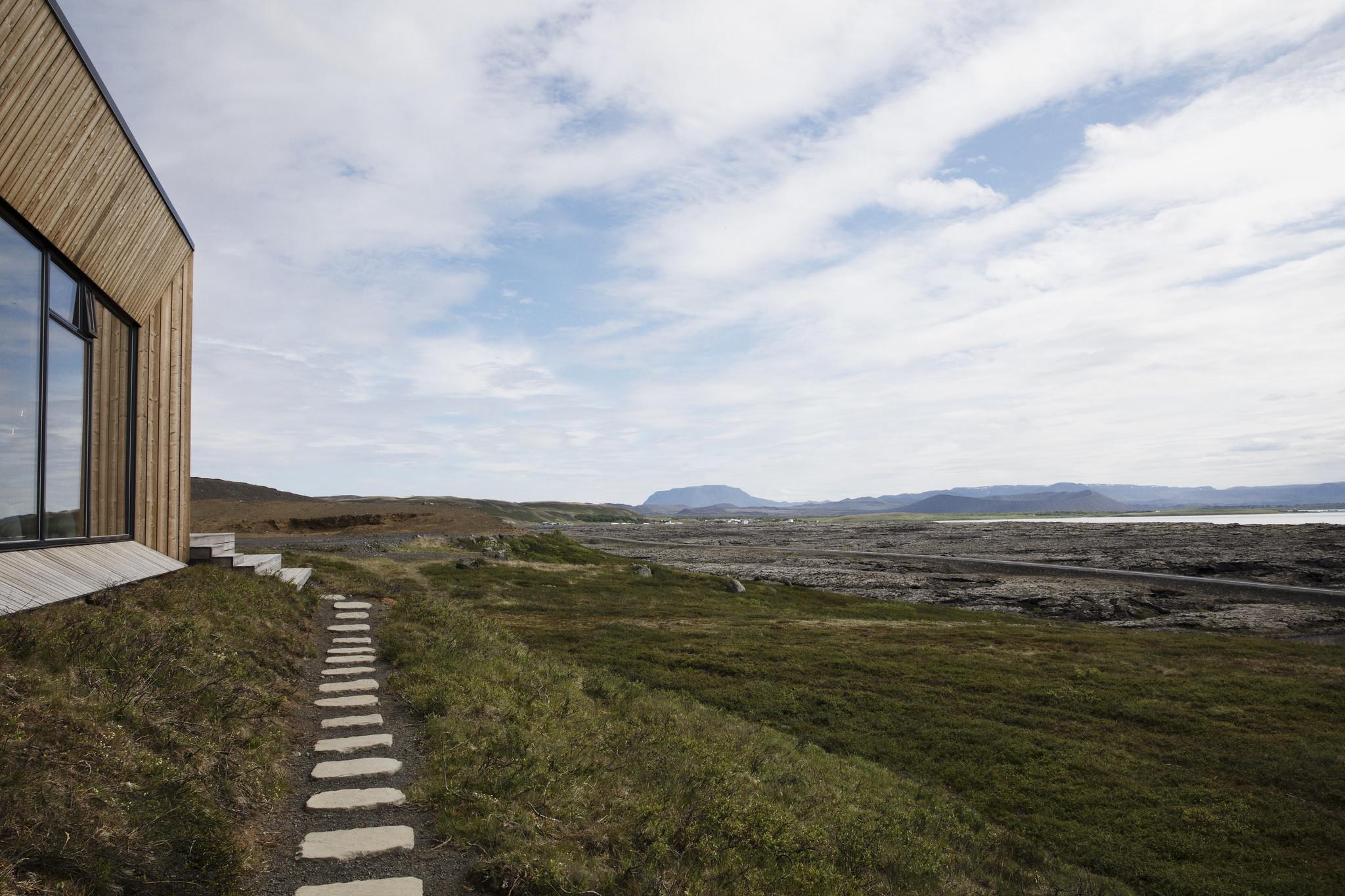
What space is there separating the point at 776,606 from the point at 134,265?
99.3 feet

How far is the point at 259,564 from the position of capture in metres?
16.7

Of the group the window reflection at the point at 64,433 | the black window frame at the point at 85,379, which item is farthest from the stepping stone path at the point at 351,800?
the window reflection at the point at 64,433

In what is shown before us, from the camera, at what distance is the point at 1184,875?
10648 millimetres

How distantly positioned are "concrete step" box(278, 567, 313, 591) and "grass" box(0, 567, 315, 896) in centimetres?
688

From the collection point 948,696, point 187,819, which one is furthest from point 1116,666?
point 187,819

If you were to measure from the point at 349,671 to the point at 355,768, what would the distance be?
4.29 meters

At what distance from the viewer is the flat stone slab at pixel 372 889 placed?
4.97 meters

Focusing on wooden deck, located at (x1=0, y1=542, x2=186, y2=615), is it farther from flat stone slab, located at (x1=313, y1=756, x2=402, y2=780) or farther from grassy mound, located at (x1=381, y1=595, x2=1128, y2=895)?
grassy mound, located at (x1=381, y1=595, x2=1128, y2=895)

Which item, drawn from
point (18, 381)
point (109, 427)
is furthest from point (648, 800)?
point (109, 427)

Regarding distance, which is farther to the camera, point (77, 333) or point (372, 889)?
point (77, 333)

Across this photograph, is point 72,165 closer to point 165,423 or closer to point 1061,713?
point 165,423

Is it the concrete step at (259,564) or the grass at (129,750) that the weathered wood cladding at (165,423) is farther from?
the grass at (129,750)

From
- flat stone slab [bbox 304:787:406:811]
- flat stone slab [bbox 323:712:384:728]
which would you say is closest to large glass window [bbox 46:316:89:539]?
flat stone slab [bbox 323:712:384:728]

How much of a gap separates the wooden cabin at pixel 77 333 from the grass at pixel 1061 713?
329 inches
